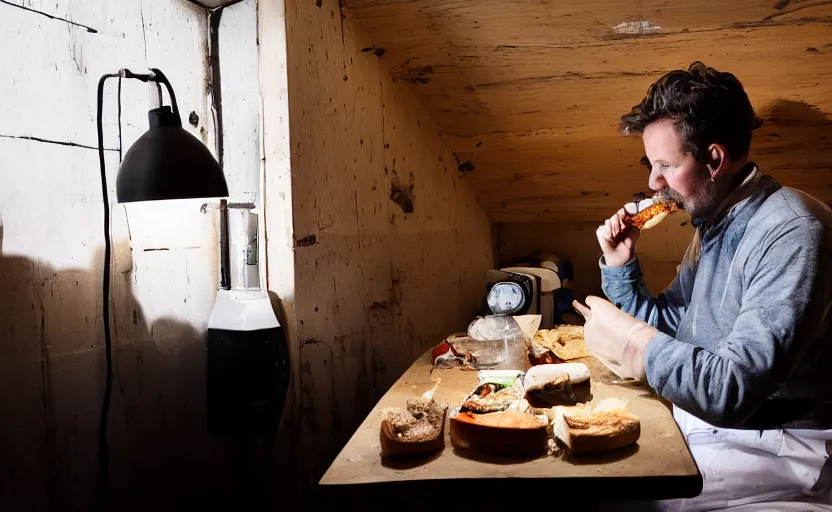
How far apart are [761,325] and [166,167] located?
1.29m

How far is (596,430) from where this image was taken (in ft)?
4.43

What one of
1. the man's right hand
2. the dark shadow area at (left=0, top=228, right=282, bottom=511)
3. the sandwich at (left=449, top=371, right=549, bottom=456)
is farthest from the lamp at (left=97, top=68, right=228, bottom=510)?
the man's right hand

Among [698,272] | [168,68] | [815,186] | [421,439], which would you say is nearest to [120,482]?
[421,439]

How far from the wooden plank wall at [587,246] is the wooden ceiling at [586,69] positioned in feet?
1.56

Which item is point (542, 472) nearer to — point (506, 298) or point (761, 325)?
point (761, 325)

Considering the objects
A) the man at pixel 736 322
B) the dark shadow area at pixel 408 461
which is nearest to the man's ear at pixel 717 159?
the man at pixel 736 322

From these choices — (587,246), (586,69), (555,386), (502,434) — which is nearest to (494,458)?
(502,434)

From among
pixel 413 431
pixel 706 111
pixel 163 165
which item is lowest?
pixel 413 431

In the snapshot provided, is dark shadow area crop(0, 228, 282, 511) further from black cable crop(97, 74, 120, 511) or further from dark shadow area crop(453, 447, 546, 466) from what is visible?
dark shadow area crop(453, 447, 546, 466)

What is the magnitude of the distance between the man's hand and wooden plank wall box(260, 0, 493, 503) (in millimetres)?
770

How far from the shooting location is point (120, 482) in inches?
66.5

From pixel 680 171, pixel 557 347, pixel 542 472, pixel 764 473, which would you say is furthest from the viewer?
pixel 557 347

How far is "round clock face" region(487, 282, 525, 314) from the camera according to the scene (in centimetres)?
275

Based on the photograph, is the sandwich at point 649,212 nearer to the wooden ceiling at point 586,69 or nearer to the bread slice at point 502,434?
the wooden ceiling at point 586,69
